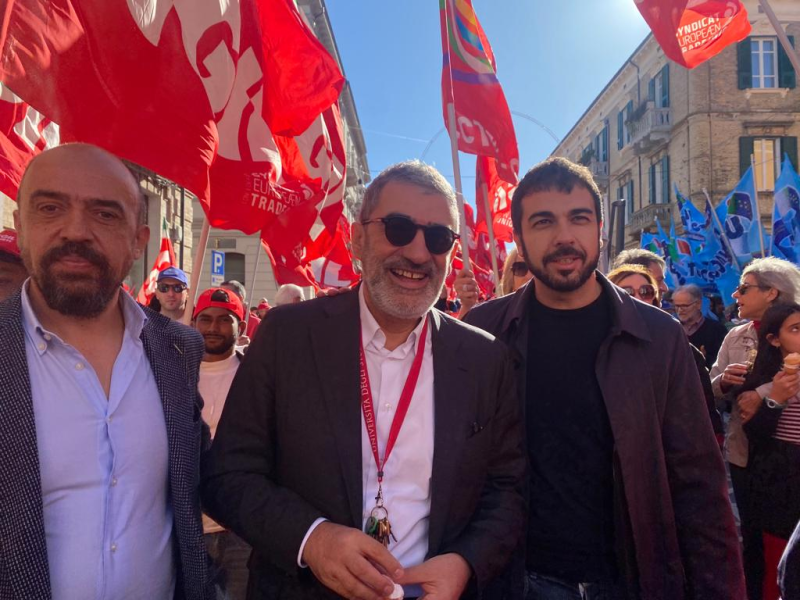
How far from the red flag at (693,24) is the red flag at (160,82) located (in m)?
2.91

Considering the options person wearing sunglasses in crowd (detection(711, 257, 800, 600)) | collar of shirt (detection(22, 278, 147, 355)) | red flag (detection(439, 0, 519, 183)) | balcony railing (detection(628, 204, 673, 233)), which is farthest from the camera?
Answer: balcony railing (detection(628, 204, 673, 233))

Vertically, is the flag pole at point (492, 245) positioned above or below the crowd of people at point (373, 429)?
above

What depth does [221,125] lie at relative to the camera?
3686 mm

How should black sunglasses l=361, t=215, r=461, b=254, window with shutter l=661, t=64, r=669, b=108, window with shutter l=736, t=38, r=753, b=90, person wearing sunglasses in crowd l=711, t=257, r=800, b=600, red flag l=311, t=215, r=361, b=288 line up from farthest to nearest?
1. window with shutter l=661, t=64, r=669, b=108
2. window with shutter l=736, t=38, r=753, b=90
3. red flag l=311, t=215, r=361, b=288
4. person wearing sunglasses in crowd l=711, t=257, r=800, b=600
5. black sunglasses l=361, t=215, r=461, b=254

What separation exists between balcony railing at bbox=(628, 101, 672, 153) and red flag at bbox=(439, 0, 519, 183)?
25.6 meters

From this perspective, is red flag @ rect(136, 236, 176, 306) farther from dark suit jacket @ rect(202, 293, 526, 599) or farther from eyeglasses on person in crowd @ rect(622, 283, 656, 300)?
dark suit jacket @ rect(202, 293, 526, 599)

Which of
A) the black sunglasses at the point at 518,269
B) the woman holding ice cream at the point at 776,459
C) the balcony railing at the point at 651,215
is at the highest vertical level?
the balcony railing at the point at 651,215

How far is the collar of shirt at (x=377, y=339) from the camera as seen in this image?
2145 millimetres

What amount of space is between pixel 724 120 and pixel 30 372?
95.8 ft

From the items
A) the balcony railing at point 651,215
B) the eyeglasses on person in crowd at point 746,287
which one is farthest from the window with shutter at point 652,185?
the eyeglasses on person in crowd at point 746,287

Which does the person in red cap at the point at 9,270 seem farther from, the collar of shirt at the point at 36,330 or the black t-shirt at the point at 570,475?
the black t-shirt at the point at 570,475

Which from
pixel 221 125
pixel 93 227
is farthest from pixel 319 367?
pixel 221 125

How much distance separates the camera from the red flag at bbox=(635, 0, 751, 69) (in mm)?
4641

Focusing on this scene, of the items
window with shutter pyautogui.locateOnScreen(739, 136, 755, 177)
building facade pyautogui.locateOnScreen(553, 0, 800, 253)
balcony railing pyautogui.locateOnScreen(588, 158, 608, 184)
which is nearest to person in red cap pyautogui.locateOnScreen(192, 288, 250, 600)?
building facade pyautogui.locateOnScreen(553, 0, 800, 253)
